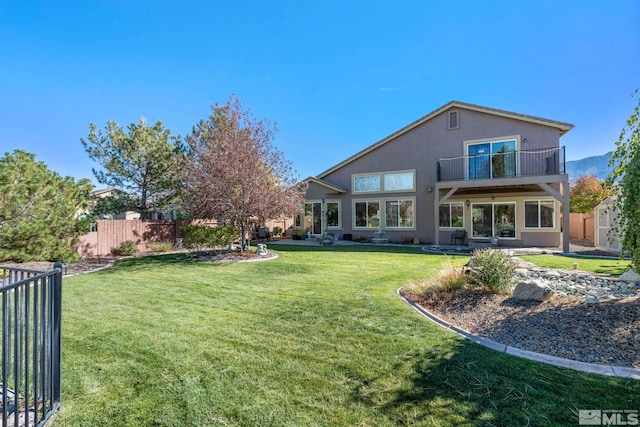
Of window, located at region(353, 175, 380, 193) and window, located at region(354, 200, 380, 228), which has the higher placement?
window, located at region(353, 175, 380, 193)

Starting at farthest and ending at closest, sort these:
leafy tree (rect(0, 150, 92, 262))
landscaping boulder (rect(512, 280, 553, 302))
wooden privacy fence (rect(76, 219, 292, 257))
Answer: wooden privacy fence (rect(76, 219, 292, 257)) < leafy tree (rect(0, 150, 92, 262)) < landscaping boulder (rect(512, 280, 553, 302))

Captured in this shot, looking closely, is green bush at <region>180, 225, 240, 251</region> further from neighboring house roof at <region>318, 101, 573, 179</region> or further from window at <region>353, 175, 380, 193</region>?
neighboring house roof at <region>318, 101, 573, 179</region>

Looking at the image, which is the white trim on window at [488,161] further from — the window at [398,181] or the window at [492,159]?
the window at [398,181]

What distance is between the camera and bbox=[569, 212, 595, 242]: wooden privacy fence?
60.1ft

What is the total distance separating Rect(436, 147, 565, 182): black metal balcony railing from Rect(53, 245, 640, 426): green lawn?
12.9 metres

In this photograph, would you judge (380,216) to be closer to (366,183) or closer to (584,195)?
(366,183)

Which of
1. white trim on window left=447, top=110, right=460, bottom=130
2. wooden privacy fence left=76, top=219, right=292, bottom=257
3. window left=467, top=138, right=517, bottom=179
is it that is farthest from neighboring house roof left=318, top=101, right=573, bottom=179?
wooden privacy fence left=76, top=219, right=292, bottom=257

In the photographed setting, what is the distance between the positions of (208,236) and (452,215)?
43.2 ft

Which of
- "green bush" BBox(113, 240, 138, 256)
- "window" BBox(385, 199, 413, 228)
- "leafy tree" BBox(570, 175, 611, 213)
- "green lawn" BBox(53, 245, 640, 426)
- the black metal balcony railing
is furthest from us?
"leafy tree" BBox(570, 175, 611, 213)

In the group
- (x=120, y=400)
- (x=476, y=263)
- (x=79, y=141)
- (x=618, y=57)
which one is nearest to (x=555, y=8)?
(x=618, y=57)

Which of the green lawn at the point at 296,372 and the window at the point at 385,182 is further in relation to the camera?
the window at the point at 385,182

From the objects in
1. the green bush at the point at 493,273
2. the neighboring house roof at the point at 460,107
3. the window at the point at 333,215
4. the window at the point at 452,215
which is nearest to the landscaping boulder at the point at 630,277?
the green bush at the point at 493,273

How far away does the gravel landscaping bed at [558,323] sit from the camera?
11.8 ft

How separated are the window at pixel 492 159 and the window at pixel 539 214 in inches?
76.2
